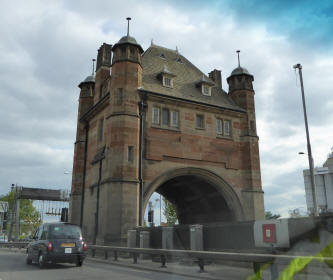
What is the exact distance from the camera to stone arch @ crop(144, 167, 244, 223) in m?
25.2

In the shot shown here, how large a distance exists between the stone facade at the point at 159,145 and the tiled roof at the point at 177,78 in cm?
12

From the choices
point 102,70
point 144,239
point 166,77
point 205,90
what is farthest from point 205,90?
point 144,239

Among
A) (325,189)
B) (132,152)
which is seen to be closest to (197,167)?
(132,152)

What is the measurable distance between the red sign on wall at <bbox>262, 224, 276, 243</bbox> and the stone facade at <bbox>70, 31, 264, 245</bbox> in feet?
34.6

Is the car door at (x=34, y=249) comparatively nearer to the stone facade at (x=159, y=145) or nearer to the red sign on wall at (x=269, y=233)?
the stone facade at (x=159, y=145)

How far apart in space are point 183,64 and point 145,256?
1935cm

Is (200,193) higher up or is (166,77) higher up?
(166,77)

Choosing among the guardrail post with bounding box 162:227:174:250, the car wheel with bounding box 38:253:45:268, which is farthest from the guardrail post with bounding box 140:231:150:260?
the car wheel with bounding box 38:253:45:268

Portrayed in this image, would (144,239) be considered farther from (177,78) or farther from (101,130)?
(177,78)

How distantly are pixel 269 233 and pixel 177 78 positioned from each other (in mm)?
18495

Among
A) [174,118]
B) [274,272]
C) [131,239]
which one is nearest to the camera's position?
[274,272]

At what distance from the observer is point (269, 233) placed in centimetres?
1295

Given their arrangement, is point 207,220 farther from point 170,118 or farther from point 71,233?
point 71,233

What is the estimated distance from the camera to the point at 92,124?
29.5 meters
